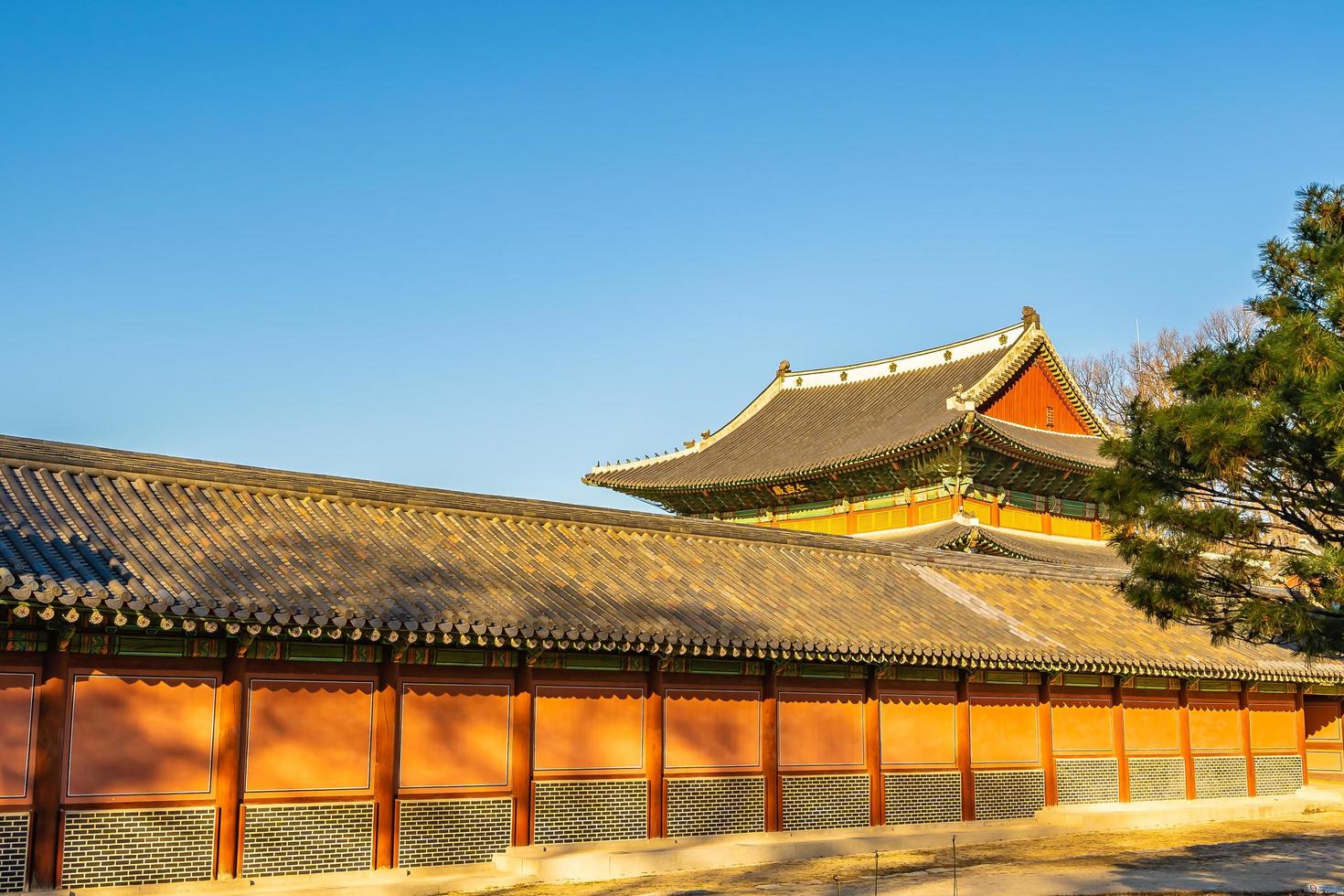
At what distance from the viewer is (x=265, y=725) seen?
50.2 ft

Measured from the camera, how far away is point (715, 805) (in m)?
18.7

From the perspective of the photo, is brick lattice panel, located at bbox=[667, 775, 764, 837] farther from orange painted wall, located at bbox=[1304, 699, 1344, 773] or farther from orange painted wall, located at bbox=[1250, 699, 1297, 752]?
orange painted wall, located at bbox=[1304, 699, 1344, 773]

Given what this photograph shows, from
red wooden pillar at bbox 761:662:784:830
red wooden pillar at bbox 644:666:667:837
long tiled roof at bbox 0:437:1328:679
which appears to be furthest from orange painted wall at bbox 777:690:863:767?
red wooden pillar at bbox 644:666:667:837

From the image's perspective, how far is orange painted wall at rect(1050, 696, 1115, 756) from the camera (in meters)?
22.8

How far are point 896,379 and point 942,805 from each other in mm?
20570

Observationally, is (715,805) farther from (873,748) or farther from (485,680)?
(485,680)

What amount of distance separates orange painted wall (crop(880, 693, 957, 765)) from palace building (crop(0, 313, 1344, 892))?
5cm

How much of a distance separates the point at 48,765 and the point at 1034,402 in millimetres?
27596

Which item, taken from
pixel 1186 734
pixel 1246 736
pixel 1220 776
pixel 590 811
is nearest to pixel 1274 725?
pixel 1246 736

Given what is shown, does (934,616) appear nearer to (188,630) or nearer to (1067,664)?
(1067,664)

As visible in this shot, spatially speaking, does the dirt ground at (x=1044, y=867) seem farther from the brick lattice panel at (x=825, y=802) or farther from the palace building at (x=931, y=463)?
the palace building at (x=931, y=463)

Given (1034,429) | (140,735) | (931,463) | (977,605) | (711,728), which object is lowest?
(711,728)

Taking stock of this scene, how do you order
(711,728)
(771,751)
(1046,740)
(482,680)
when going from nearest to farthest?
1. (482,680)
2. (711,728)
3. (771,751)
4. (1046,740)

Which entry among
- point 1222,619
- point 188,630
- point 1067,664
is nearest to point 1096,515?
Answer: point 1067,664
